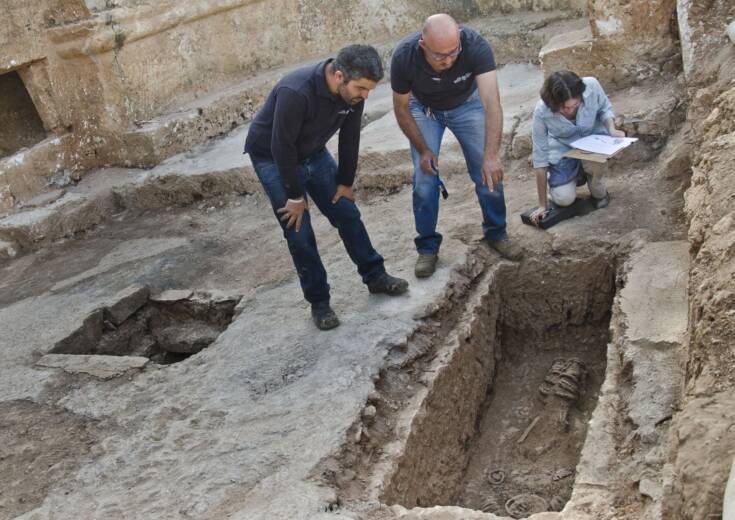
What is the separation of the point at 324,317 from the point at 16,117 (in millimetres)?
5322

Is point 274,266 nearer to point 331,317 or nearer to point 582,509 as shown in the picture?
point 331,317

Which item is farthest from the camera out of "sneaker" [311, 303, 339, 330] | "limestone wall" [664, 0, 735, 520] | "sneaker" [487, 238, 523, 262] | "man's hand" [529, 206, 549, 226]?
"man's hand" [529, 206, 549, 226]

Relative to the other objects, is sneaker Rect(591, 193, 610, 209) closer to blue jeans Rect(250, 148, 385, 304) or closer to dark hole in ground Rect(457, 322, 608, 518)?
dark hole in ground Rect(457, 322, 608, 518)

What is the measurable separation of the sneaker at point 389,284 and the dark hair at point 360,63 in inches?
49.0

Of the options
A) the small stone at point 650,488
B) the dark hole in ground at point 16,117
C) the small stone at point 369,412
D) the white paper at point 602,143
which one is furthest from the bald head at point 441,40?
the dark hole in ground at point 16,117

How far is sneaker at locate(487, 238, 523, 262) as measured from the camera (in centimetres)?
462

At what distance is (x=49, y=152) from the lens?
7.30 meters

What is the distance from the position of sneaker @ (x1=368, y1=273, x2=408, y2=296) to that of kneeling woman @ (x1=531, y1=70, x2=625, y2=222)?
1.03 metres

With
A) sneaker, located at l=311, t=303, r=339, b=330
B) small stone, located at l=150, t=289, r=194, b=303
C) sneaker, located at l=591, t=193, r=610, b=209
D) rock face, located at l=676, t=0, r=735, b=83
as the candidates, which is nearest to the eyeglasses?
sneaker, located at l=311, t=303, r=339, b=330

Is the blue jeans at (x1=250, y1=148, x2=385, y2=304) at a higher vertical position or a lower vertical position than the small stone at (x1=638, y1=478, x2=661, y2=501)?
higher

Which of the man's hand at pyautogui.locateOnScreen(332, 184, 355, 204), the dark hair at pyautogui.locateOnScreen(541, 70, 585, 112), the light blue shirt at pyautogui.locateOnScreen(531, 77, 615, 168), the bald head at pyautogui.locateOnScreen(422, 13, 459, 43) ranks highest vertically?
the bald head at pyautogui.locateOnScreen(422, 13, 459, 43)

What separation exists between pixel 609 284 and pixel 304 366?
191 centimetres

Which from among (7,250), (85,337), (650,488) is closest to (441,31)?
(650,488)

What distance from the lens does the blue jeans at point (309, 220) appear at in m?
3.92
